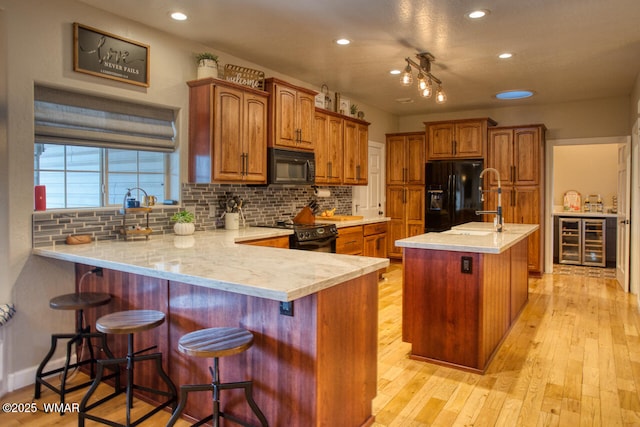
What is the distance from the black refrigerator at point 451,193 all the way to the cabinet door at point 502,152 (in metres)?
0.21

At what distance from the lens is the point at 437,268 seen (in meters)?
3.15

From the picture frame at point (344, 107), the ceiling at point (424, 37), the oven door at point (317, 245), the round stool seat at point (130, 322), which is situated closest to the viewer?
the round stool seat at point (130, 322)

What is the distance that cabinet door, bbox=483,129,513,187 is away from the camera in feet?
21.0

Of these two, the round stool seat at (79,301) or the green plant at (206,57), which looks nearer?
the round stool seat at (79,301)

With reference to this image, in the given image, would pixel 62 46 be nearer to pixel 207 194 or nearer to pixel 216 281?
pixel 207 194

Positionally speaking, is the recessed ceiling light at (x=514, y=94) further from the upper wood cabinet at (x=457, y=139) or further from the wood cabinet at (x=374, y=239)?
the wood cabinet at (x=374, y=239)

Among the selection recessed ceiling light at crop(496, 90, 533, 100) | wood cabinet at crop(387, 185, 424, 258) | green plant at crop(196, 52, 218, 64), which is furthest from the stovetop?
recessed ceiling light at crop(496, 90, 533, 100)

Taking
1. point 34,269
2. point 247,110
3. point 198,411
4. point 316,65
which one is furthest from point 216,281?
point 316,65

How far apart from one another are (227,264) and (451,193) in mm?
5097

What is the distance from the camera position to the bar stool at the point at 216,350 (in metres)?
1.84

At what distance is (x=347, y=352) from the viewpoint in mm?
2137

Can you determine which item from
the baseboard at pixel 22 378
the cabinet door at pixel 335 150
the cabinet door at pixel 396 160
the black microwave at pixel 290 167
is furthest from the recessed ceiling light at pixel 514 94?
the baseboard at pixel 22 378

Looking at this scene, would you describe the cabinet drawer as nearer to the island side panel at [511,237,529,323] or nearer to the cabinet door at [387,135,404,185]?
the cabinet door at [387,135,404,185]

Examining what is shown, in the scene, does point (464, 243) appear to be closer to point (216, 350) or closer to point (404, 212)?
point (216, 350)
